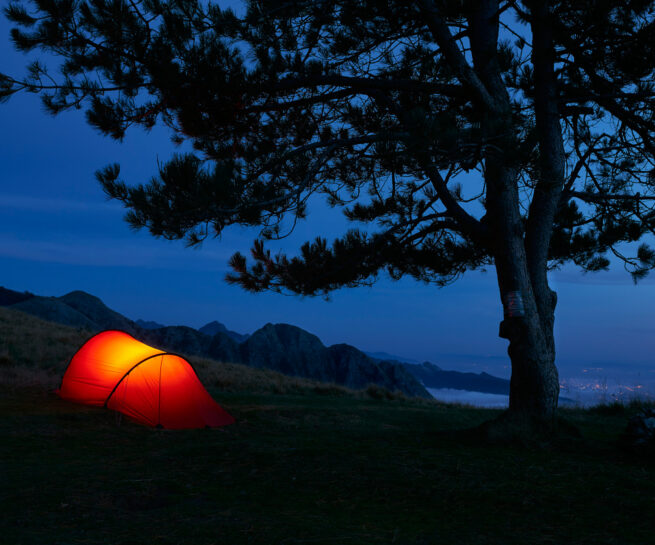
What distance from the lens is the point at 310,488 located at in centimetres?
552

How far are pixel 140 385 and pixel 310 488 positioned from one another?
5.70 meters

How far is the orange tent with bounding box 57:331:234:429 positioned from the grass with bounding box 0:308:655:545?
83 cm

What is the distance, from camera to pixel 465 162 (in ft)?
26.7

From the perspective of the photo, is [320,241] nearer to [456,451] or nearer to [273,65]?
[273,65]

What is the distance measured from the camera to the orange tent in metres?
9.86

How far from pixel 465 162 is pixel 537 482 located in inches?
180

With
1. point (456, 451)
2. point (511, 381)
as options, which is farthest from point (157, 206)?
point (511, 381)

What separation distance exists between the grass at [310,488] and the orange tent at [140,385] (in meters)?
0.83

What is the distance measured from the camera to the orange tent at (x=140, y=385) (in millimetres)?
9859

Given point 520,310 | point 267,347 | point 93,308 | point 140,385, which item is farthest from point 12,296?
point 520,310

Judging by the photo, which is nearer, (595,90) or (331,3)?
(331,3)

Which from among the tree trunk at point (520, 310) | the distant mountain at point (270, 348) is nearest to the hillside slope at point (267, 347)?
the distant mountain at point (270, 348)

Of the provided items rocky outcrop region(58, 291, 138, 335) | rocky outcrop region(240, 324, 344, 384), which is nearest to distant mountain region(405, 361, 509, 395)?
rocky outcrop region(240, 324, 344, 384)

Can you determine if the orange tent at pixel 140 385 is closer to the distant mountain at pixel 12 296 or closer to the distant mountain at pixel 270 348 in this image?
the distant mountain at pixel 270 348
